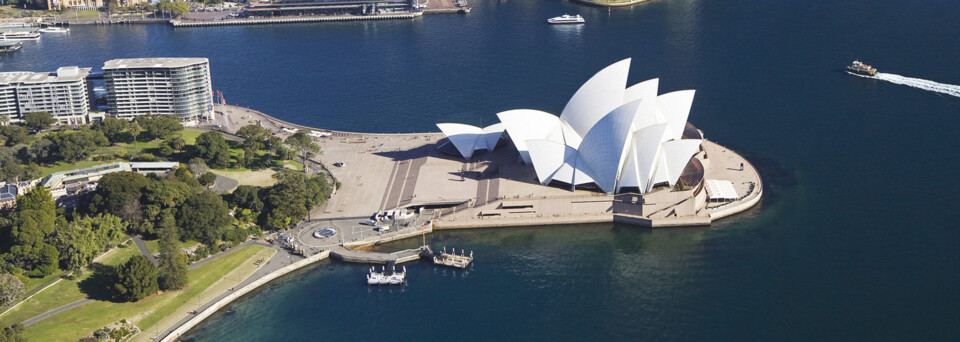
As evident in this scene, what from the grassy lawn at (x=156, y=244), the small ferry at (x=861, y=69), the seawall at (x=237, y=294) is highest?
the small ferry at (x=861, y=69)

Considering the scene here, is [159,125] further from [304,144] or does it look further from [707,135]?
[707,135]

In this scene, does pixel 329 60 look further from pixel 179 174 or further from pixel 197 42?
pixel 179 174

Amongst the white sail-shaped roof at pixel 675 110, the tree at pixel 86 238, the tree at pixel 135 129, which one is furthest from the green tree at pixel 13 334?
the white sail-shaped roof at pixel 675 110

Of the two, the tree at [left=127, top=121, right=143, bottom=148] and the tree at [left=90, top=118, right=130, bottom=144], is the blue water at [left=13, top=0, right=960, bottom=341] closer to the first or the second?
the tree at [left=127, top=121, right=143, bottom=148]

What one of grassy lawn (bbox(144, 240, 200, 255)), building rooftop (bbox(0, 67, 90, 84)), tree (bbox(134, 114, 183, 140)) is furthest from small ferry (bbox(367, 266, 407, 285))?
building rooftop (bbox(0, 67, 90, 84))

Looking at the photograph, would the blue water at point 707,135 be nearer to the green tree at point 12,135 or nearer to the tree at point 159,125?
the tree at point 159,125
